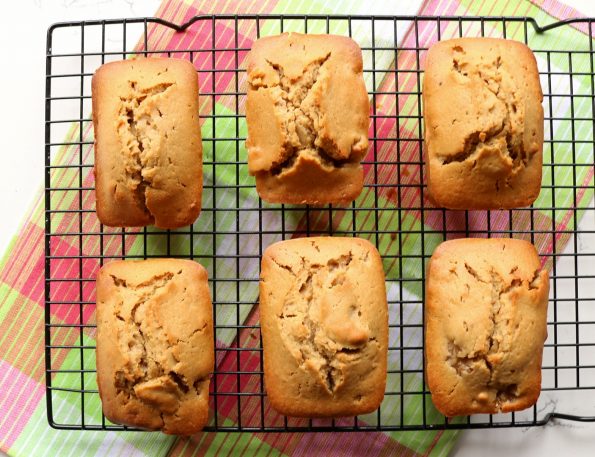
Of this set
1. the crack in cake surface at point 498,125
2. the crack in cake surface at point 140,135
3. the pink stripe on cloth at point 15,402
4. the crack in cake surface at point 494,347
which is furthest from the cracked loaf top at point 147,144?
the crack in cake surface at point 494,347

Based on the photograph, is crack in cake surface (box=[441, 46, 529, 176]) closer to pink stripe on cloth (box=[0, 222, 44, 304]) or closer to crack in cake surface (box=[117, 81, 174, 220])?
crack in cake surface (box=[117, 81, 174, 220])

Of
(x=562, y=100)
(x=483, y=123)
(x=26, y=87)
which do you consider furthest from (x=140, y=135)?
(x=562, y=100)

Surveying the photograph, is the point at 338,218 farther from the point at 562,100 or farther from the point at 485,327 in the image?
the point at 562,100

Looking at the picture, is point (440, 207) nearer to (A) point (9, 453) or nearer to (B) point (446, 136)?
(B) point (446, 136)

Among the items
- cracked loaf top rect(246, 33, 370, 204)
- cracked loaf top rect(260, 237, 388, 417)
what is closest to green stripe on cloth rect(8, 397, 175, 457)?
cracked loaf top rect(260, 237, 388, 417)

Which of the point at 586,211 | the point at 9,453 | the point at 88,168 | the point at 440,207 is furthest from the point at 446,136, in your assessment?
the point at 9,453

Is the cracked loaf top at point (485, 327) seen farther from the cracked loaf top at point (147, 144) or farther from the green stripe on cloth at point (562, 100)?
the cracked loaf top at point (147, 144)
